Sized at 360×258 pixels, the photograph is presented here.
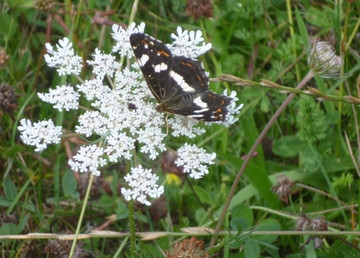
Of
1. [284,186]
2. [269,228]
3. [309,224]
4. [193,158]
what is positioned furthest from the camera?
[284,186]

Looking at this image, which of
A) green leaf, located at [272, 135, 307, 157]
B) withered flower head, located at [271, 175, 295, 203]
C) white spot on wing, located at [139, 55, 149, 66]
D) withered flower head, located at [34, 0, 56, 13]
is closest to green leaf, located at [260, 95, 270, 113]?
green leaf, located at [272, 135, 307, 157]

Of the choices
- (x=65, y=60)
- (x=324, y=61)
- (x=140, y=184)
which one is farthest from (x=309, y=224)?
(x=65, y=60)

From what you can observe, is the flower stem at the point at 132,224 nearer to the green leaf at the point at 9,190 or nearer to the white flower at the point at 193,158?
the white flower at the point at 193,158

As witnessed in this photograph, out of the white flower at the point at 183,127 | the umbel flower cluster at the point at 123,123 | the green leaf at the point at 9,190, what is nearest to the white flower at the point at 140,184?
the umbel flower cluster at the point at 123,123

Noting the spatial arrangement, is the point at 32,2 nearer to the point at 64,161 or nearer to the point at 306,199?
the point at 64,161

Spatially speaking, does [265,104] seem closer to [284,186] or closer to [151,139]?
[284,186]

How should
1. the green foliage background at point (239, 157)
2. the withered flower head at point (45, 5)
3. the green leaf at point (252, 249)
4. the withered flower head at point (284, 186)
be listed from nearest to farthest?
the green leaf at point (252, 249)
the withered flower head at point (284, 186)
the green foliage background at point (239, 157)
the withered flower head at point (45, 5)
